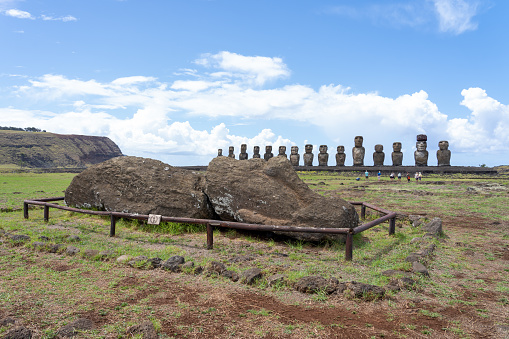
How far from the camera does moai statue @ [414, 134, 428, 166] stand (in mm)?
35781

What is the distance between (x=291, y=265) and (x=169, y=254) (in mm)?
2580

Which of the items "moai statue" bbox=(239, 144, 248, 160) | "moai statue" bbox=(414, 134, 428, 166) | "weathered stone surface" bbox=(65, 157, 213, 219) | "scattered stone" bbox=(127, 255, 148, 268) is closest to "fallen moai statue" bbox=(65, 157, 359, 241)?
"weathered stone surface" bbox=(65, 157, 213, 219)

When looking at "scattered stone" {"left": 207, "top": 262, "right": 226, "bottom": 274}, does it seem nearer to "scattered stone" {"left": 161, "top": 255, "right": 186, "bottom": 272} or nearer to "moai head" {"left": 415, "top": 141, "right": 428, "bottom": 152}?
"scattered stone" {"left": 161, "top": 255, "right": 186, "bottom": 272}

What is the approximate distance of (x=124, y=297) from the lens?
4.77m

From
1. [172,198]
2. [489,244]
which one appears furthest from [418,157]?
[172,198]

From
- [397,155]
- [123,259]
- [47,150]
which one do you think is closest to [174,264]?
[123,259]

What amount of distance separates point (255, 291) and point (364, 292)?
154 cm

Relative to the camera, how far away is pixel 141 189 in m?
10.3

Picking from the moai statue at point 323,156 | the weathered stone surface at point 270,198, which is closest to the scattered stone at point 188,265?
the weathered stone surface at point 270,198

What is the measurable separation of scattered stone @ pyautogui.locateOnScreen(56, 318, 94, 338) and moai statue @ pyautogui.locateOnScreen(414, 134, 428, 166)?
123 ft

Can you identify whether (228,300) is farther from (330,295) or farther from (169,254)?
(169,254)

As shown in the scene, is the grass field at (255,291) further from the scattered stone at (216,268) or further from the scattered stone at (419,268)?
the scattered stone at (216,268)

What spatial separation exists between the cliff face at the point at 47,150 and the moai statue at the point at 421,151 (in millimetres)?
106354

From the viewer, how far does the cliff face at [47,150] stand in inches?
Result: 4481
